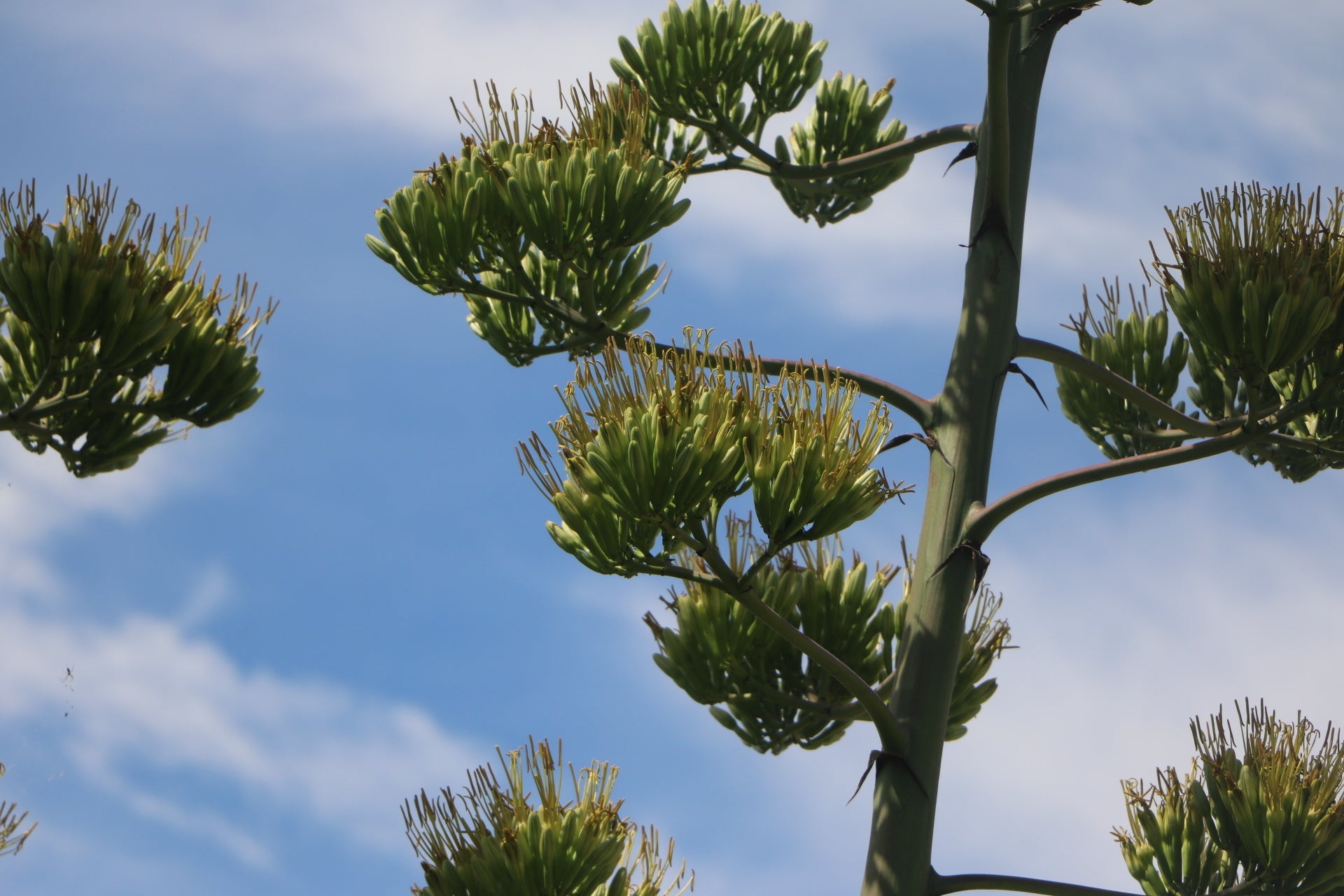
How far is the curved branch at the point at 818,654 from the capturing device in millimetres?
3764

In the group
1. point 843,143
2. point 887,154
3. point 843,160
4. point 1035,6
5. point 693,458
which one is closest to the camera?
point 693,458

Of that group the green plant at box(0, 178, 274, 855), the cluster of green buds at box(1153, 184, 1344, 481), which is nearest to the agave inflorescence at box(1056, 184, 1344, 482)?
the cluster of green buds at box(1153, 184, 1344, 481)

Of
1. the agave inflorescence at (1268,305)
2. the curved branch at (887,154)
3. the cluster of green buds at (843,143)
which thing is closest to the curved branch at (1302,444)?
the agave inflorescence at (1268,305)

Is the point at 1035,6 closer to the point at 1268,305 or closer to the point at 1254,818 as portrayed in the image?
the point at 1268,305

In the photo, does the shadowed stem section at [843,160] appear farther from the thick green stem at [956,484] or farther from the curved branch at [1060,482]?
the curved branch at [1060,482]

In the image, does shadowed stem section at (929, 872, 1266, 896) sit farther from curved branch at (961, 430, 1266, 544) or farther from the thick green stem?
curved branch at (961, 430, 1266, 544)

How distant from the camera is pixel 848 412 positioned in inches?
147

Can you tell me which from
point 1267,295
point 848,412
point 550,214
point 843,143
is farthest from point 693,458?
point 843,143

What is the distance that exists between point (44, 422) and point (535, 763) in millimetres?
2445

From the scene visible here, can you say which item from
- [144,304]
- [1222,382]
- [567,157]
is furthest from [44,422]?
[1222,382]

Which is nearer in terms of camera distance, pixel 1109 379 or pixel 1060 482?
pixel 1060 482

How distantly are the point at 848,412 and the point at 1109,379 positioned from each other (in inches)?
56.3

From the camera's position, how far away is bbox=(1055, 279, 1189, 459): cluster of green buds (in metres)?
5.57

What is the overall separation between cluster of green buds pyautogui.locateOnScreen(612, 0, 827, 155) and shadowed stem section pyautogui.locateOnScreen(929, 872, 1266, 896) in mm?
3438
